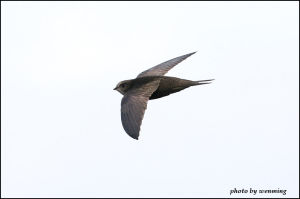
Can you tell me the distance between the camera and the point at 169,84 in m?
16.4

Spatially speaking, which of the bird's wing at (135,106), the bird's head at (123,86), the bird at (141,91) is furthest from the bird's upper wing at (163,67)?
the bird's wing at (135,106)

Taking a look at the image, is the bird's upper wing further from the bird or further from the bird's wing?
the bird's wing

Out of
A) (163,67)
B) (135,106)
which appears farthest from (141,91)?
(163,67)

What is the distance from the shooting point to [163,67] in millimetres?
18000

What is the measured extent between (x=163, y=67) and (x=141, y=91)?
2.50m

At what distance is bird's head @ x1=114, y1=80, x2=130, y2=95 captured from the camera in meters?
16.5

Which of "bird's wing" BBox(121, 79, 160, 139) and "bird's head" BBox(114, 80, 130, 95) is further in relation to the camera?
"bird's head" BBox(114, 80, 130, 95)

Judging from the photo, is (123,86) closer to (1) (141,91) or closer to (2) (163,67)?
(1) (141,91)

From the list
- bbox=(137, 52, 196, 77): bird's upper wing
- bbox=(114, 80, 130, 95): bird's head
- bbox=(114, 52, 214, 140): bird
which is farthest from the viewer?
bbox=(137, 52, 196, 77): bird's upper wing

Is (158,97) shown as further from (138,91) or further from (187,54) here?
(187,54)

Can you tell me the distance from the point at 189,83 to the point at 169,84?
0.49 meters

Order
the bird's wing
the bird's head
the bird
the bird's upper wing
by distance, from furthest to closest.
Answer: the bird's upper wing → the bird's head → the bird → the bird's wing

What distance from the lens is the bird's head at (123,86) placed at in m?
16.5

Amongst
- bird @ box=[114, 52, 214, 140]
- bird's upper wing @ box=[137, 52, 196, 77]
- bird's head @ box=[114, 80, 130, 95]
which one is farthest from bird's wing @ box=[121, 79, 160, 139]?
bird's upper wing @ box=[137, 52, 196, 77]
